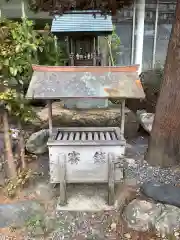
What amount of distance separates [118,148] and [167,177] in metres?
1.24

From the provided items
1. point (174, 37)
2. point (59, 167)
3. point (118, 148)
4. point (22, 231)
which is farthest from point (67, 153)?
point (174, 37)

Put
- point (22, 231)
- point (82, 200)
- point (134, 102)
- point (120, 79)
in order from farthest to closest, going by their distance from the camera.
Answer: point (134, 102), point (82, 200), point (120, 79), point (22, 231)

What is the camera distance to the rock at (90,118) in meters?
5.50

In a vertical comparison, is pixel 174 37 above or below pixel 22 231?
above

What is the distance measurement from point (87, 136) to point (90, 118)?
1.68 m

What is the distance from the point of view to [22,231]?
3191 mm

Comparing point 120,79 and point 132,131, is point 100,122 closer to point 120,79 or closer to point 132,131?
point 132,131

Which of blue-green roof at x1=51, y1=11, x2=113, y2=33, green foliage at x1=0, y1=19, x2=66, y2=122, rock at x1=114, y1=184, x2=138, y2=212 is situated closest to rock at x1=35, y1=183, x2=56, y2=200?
rock at x1=114, y1=184, x2=138, y2=212

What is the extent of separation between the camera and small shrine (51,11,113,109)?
5766mm

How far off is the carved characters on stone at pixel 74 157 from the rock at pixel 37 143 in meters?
1.31

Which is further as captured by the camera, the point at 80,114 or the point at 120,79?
the point at 80,114

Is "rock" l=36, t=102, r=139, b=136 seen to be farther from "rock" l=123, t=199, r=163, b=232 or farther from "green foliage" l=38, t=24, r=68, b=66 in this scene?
"rock" l=123, t=199, r=163, b=232

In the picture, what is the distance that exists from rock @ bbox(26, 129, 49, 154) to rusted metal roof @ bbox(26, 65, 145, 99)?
5.02 ft

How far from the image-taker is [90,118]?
5.54 m
